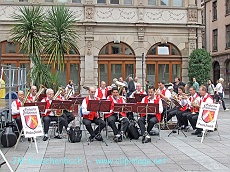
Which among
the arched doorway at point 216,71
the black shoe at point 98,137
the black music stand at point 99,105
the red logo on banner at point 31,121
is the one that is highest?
the arched doorway at point 216,71

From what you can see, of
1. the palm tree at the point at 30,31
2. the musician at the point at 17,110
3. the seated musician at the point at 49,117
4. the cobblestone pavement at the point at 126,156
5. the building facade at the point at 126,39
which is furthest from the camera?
the building facade at the point at 126,39

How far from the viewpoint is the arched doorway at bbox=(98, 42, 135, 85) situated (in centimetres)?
2453

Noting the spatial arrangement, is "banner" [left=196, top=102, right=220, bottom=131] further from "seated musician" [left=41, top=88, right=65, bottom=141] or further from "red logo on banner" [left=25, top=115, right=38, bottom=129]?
"red logo on banner" [left=25, top=115, right=38, bottom=129]

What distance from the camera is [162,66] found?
25406mm

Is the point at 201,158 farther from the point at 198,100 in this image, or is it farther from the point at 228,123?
the point at 228,123

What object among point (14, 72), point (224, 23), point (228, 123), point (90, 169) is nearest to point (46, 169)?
point (90, 169)

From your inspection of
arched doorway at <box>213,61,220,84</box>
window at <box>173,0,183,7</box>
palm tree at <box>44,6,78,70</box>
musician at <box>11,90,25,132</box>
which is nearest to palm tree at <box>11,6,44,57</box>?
palm tree at <box>44,6,78,70</box>

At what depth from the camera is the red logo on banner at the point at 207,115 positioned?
1088cm

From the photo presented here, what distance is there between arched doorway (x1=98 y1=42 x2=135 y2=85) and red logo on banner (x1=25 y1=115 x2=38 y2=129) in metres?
14.8

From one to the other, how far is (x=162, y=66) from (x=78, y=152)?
16863 mm

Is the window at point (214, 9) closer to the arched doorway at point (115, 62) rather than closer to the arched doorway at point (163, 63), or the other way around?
the arched doorway at point (163, 63)

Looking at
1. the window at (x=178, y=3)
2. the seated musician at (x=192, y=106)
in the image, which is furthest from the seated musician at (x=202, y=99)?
the window at (x=178, y=3)

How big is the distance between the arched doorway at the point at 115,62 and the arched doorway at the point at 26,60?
4.91ft

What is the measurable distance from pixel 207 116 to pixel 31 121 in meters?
5.00
